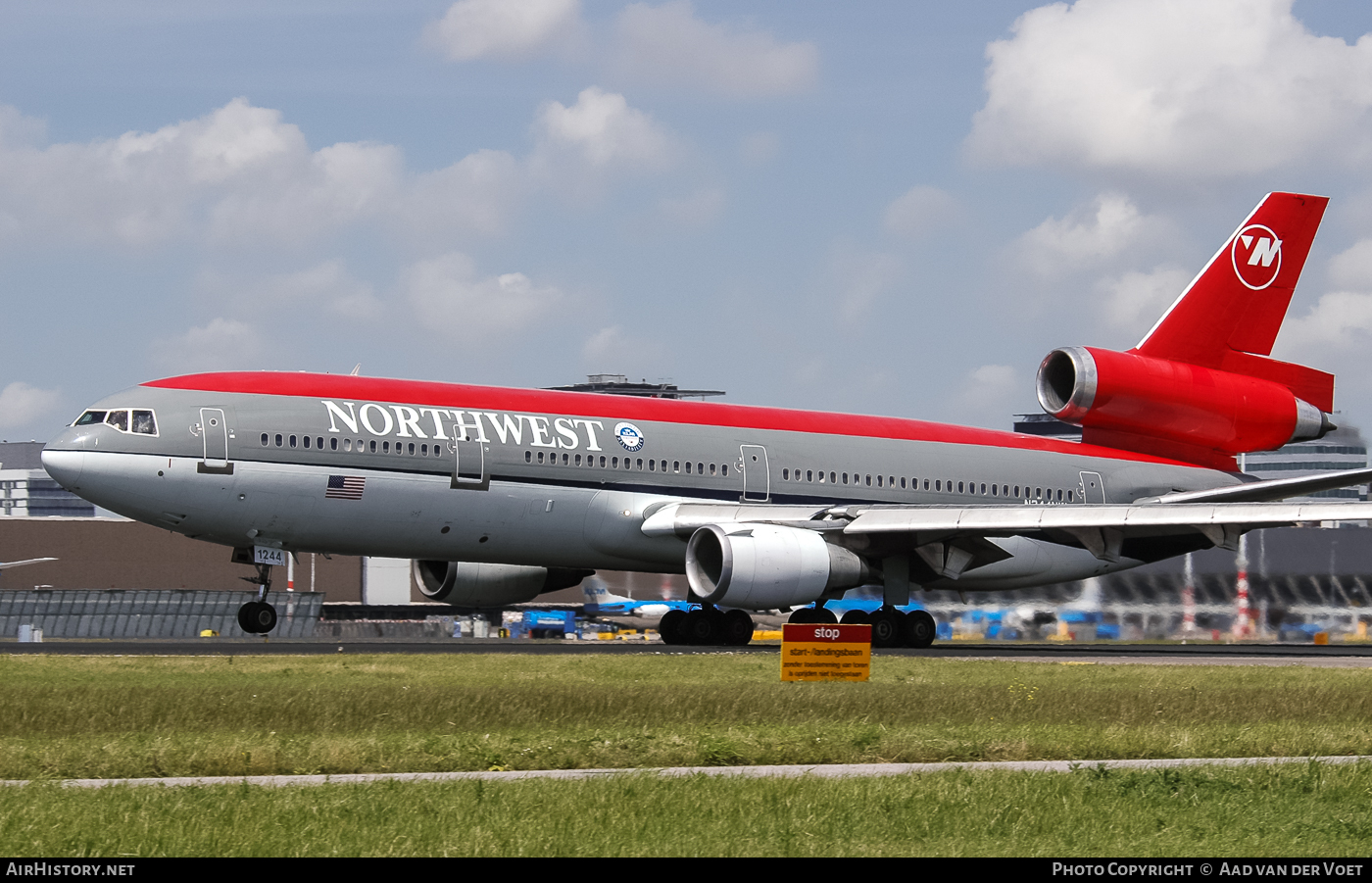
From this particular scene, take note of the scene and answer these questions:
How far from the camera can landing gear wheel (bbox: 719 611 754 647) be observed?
3281cm

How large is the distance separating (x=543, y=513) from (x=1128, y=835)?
2178cm

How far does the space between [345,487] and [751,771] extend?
58.3ft

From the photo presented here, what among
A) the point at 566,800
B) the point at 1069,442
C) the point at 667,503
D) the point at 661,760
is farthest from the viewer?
the point at 1069,442

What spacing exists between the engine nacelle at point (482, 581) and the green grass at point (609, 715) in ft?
31.5

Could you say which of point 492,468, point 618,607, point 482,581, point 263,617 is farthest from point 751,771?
point 618,607

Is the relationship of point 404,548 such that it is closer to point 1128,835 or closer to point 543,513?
point 543,513

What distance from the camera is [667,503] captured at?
32.4 meters

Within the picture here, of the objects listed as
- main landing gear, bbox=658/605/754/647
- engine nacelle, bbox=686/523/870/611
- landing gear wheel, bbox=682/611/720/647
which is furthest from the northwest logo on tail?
landing gear wheel, bbox=682/611/720/647

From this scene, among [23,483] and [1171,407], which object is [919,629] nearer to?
[1171,407]

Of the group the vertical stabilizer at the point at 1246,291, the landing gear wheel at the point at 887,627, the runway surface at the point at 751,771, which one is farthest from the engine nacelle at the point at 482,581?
the runway surface at the point at 751,771

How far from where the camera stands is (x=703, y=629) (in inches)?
1292

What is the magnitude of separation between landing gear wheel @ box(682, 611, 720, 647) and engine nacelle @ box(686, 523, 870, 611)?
2211 millimetres
